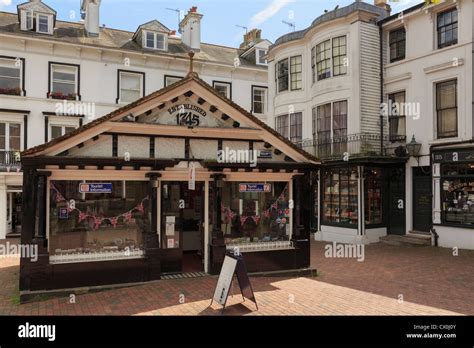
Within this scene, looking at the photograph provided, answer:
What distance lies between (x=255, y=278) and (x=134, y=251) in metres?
3.19

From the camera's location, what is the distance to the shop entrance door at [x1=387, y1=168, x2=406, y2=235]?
1702cm

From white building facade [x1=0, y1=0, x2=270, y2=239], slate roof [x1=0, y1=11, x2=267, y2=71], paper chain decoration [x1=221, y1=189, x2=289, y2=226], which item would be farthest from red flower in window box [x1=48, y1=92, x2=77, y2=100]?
paper chain decoration [x1=221, y1=189, x2=289, y2=226]

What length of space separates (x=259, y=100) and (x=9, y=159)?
1506 cm

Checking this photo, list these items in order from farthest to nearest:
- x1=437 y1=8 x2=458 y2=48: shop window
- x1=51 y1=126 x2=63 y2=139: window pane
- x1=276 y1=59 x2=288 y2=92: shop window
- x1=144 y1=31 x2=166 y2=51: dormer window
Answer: x1=144 y1=31 x2=166 y2=51: dormer window, x1=276 y1=59 x2=288 y2=92: shop window, x1=51 y1=126 x2=63 y2=139: window pane, x1=437 y1=8 x2=458 y2=48: shop window

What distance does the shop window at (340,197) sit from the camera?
1725cm

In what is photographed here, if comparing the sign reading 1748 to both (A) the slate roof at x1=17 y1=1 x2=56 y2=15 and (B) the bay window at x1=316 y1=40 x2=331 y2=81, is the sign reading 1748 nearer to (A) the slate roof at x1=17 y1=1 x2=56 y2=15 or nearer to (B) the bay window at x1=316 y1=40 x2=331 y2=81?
(B) the bay window at x1=316 y1=40 x2=331 y2=81

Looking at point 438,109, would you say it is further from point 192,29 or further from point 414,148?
point 192,29

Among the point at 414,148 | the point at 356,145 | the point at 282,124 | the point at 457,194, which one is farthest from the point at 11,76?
the point at 457,194

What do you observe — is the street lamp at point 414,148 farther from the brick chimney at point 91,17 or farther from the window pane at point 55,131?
the brick chimney at point 91,17

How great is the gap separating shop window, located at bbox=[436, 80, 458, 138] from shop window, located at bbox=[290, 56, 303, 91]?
6.80 metres

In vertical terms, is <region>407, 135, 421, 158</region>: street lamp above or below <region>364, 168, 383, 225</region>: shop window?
above

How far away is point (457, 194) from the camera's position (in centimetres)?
1505

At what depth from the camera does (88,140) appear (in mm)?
9180
